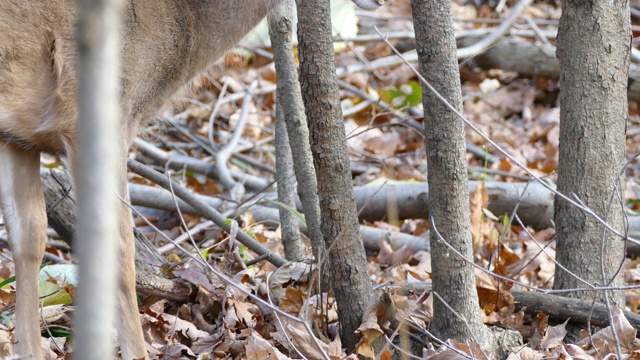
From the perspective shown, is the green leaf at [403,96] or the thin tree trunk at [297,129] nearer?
the thin tree trunk at [297,129]

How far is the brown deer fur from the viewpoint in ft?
11.4

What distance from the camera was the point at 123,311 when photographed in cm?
344

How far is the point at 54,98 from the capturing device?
11.7 feet

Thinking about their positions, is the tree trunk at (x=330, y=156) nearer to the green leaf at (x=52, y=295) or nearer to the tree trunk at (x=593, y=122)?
the tree trunk at (x=593, y=122)

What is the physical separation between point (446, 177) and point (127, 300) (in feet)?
4.87

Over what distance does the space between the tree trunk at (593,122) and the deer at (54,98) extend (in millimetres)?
1853

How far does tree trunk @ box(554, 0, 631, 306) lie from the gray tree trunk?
2.96 m

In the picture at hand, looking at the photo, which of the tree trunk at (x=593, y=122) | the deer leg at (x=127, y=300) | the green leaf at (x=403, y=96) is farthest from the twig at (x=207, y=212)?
the green leaf at (x=403, y=96)

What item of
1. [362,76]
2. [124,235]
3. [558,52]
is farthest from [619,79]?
[362,76]

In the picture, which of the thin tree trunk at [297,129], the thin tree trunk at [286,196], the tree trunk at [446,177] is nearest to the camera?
the tree trunk at [446,177]

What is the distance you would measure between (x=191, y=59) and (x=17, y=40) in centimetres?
86

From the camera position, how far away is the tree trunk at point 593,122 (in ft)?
11.8

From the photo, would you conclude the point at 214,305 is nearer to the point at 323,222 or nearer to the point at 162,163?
the point at 323,222

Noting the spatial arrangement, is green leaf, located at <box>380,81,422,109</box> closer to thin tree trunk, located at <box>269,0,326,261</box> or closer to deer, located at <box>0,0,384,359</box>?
thin tree trunk, located at <box>269,0,326,261</box>
